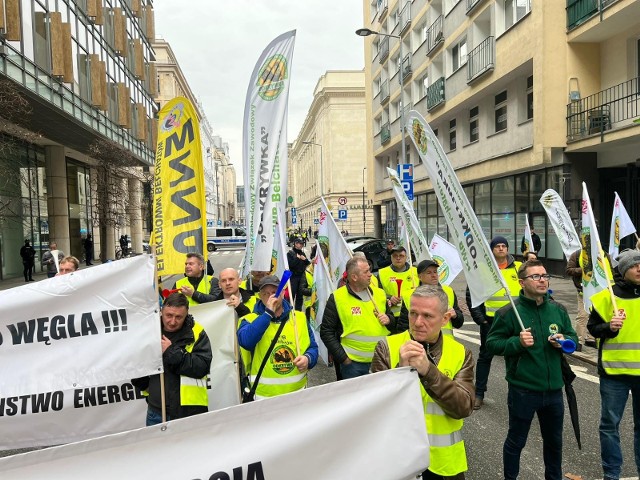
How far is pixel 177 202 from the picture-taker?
4.96 meters

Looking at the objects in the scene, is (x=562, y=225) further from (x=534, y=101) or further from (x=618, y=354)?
(x=534, y=101)

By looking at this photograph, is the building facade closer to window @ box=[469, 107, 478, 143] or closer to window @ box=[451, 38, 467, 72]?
window @ box=[451, 38, 467, 72]

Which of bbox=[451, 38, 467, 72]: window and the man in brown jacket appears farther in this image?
bbox=[451, 38, 467, 72]: window

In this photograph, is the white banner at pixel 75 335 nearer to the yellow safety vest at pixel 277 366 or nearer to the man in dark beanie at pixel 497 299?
the yellow safety vest at pixel 277 366

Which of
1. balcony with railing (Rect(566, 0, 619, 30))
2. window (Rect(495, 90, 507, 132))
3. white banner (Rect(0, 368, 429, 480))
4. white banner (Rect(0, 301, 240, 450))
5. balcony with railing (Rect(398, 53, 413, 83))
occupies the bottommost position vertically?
white banner (Rect(0, 301, 240, 450))

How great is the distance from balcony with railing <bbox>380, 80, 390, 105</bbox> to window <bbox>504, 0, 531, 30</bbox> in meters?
15.3

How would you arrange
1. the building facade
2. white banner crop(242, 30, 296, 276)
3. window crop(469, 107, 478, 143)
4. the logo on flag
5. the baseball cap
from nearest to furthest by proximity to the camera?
1. the baseball cap
2. white banner crop(242, 30, 296, 276)
3. the logo on flag
4. the building facade
5. window crop(469, 107, 478, 143)

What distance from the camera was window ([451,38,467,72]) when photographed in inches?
861

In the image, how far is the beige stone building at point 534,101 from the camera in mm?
14453

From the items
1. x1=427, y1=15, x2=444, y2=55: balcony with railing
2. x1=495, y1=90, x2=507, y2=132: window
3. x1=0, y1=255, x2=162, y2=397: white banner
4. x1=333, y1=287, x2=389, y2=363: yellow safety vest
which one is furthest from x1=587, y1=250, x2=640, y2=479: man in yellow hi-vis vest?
x1=427, y1=15, x2=444, y2=55: balcony with railing

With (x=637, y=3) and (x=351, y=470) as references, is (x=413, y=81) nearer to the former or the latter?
(x=637, y=3)

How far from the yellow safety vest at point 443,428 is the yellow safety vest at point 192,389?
1640 mm

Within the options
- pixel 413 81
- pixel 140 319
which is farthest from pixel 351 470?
pixel 413 81

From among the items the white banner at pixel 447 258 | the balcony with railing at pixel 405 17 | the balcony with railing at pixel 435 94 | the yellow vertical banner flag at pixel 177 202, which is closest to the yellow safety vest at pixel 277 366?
the yellow vertical banner flag at pixel 177 202
